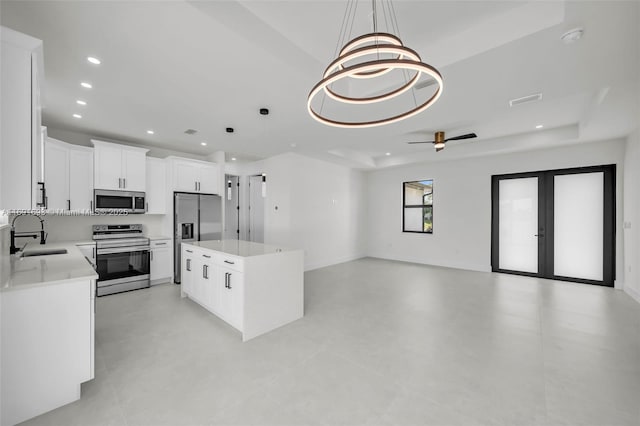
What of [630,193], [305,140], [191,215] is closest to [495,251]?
[630,193]

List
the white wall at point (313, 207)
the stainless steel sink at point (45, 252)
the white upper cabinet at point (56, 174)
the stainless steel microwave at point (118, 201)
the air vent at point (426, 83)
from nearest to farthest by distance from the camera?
the air vent at point (426, 83) → the stainless steel sink at point (45, 252) → the white upper cabinet at point (56, 174) → the stainless steel microwave at point (118, 201) → the white wall at point (313, 207)

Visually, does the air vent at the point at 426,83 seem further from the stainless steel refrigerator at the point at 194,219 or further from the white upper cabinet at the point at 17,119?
the stainless steel refrigerator at the point at 194,219

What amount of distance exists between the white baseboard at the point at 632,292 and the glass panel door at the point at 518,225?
1266mm

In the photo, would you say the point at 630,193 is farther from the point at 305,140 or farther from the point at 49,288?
the point at 49,288

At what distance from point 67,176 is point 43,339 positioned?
3.40 m

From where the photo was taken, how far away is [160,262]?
4.86 meters

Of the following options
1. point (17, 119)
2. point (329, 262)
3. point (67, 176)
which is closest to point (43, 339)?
point (17, 119)

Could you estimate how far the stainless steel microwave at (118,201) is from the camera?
170 inches

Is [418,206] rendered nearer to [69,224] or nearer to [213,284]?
[213,284]

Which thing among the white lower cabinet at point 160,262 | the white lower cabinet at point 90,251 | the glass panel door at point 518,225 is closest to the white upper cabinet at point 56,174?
the white lower cabinet at point 90,251

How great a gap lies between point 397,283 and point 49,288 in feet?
15.8

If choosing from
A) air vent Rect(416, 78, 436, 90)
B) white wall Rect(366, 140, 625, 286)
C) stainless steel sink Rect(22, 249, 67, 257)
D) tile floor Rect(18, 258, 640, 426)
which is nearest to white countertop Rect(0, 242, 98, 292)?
stainless steel sink Rect(22, 249, 67, 257)

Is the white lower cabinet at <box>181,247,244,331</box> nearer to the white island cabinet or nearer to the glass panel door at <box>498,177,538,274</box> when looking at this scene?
the white island cabinet

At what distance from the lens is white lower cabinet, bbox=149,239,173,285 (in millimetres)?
4762
